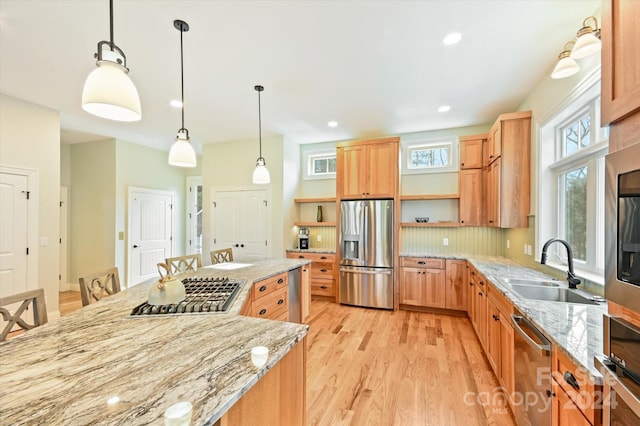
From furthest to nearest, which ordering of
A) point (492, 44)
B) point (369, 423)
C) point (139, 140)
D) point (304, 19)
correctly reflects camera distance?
1. point (139, 140)
2. point (492, 44)
3. point (304, 19)
4. point (369, 423)

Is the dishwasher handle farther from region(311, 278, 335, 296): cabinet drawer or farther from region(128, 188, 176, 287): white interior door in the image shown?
region(128, 188, 176, 287): white interior door

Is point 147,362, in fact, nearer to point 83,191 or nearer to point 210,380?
point 210,380

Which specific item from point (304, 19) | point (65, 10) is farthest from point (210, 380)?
point (65, 10)

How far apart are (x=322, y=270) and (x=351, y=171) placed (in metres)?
1.75

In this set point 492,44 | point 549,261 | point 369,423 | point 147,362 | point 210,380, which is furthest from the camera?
point 549,261

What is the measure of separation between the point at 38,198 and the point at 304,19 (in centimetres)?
413

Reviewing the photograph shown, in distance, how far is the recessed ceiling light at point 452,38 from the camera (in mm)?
2188

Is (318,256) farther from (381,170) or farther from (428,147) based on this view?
(428,147)

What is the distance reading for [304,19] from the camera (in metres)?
2.03

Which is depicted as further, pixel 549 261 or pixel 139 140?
pixel 139 140

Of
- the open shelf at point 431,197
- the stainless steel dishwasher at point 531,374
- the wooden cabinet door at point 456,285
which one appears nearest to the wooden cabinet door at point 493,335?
the stainless steel dishwasher at point 531,374

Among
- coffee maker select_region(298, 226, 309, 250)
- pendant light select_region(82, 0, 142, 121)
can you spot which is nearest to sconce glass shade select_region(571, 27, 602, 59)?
pendant light select_region(82, 0, 142, 121)

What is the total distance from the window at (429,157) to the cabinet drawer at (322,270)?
213 centimetres

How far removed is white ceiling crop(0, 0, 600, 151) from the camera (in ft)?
6.34
